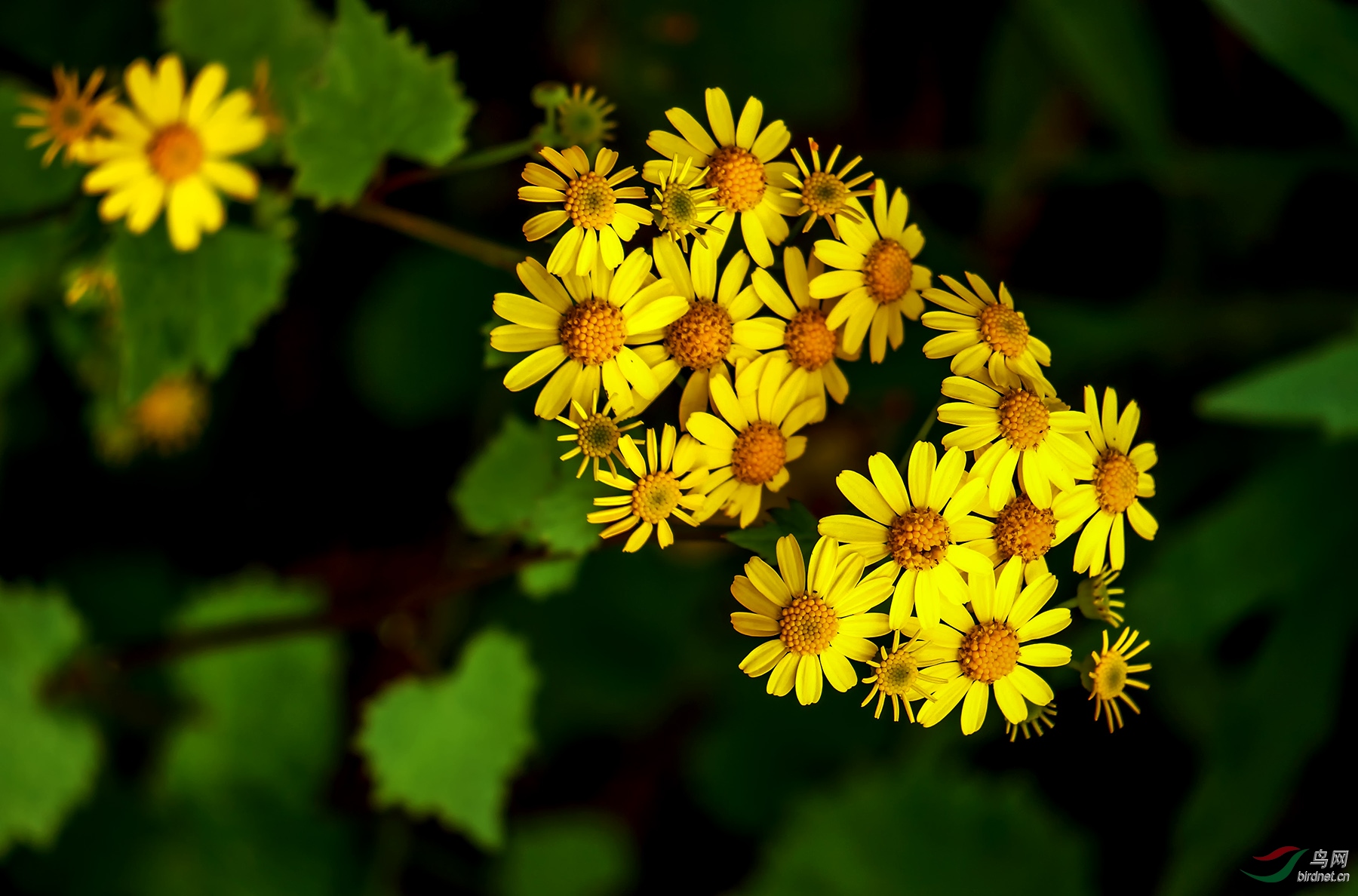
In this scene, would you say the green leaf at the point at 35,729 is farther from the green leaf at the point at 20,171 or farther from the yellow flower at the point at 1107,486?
the yellow flower at the point at 1107,486

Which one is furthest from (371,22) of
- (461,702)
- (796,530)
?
(461,702)

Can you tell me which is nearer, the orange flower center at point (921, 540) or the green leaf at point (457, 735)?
the orange flower center at point (921, 540)

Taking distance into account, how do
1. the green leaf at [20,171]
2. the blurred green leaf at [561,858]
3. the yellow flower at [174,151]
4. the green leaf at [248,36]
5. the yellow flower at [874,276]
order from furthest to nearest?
the blurred green leaf at [561,858], the green leaf at [20,171], the green leaf at [248,36], the yellow flower at [174,151], the yellow flower at [874,276]

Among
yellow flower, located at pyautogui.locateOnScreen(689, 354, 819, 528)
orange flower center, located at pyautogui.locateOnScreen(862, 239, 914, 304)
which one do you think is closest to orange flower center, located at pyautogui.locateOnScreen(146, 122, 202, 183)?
yellow flower, located at pyautogui.locateOnScreen(689, 354, 819, 528)

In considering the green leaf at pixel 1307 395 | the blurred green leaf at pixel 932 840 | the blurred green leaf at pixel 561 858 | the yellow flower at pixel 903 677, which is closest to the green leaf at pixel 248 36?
the yellow flower at pixel 903 677

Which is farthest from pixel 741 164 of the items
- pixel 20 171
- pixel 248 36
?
pixel 20 171
